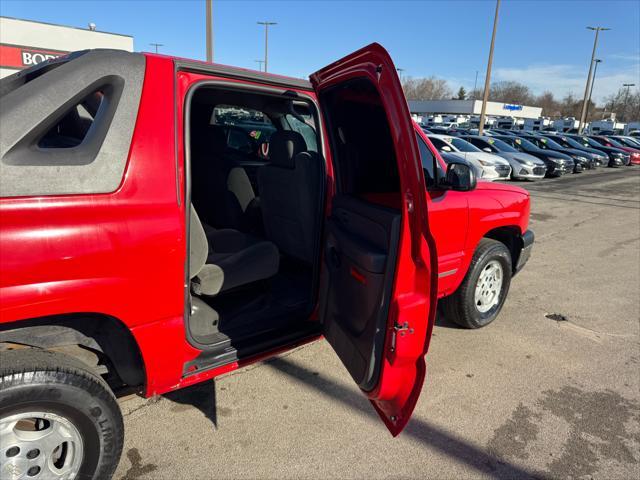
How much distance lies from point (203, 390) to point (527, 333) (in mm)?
2791

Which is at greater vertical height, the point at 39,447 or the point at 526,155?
the point at 526,155

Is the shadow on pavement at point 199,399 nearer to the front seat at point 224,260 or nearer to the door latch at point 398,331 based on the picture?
the front seat at point 224,260

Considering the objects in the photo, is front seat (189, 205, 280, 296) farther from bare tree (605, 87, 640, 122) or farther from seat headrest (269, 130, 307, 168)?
bare tree (605, 87, 640, 122)

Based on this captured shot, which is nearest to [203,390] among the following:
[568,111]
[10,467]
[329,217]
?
[10,467]

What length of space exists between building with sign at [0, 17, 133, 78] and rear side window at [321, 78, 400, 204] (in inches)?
1043

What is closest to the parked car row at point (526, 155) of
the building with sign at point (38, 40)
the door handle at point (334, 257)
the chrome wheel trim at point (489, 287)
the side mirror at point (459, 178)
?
the chrome wheel trim at point (489, 287)

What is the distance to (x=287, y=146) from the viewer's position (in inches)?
120

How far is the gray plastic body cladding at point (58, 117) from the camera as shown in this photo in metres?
1.59

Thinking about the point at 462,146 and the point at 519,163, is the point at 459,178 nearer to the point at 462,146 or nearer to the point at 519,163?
the point at 462,146

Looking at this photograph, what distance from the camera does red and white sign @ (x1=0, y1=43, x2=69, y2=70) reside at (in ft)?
78.3

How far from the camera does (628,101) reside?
82000 mm

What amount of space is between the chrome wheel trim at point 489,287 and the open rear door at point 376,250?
4.87ft

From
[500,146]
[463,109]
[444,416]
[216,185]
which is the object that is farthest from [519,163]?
[463,109]

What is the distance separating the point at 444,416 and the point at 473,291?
4.07 ft
